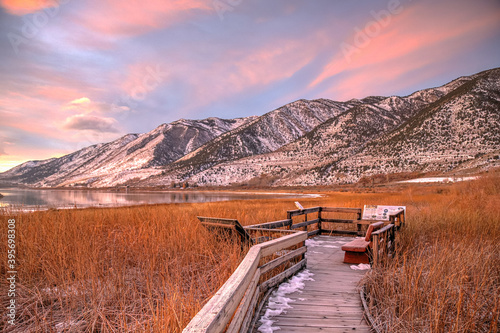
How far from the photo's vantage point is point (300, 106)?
156m

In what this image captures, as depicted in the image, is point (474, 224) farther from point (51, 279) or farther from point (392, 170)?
point (392, 170)

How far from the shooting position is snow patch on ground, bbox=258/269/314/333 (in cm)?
328

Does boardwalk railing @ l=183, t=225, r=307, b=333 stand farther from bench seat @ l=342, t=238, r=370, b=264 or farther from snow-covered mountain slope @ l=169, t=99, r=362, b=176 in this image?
snow-covered mountain slope @ l=169, t=99, r=362, b=176

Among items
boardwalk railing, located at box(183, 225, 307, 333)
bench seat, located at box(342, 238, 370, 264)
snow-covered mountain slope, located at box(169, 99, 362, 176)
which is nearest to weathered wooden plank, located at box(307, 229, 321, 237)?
bench seat, located at box(342, 238, 370, 264)

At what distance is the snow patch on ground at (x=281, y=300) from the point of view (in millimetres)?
3279

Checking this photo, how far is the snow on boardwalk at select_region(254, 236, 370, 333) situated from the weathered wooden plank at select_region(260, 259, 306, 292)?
11 cm


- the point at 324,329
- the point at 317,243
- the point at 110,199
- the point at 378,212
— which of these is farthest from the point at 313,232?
the point at 110,199

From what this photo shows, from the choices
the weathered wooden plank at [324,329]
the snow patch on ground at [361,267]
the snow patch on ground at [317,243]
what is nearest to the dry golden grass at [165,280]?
the weathered wooden plank at [324,329]

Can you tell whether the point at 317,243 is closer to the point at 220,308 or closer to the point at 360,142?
the point at 220,308

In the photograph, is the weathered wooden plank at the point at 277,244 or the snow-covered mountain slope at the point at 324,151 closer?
the weathered wooden plank at the point at 277,244

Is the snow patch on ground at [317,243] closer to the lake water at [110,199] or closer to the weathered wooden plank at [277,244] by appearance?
the weathered wooden plank at [277,244]

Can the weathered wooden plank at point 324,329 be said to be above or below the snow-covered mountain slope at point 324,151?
below

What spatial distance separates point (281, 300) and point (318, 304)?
54 centimetres

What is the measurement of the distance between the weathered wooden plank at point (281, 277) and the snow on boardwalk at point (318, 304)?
111 millimetres
